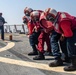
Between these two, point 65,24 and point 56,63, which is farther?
point 56,63

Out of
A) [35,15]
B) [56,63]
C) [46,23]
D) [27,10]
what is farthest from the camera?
[27,10]

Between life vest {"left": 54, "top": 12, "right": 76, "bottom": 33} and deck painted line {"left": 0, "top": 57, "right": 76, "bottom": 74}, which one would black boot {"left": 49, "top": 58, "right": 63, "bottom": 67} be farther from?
life vest {"left": 54, "top": 12, "right": 76, "bottom": 33}

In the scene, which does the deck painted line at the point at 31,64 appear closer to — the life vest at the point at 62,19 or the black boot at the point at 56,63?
the black boot at the point at 56,63

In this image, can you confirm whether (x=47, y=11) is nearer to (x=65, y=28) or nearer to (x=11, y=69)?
(x=65, y=28)

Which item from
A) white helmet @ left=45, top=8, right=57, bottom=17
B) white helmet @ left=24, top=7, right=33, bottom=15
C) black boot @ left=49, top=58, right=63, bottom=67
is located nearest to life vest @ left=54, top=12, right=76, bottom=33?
white helmet @ left=45, top=8, right=57, bottom=17

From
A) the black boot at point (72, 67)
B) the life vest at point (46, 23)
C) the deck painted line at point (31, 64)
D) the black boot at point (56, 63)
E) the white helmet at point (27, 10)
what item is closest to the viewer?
the black boot at point (72, 67)

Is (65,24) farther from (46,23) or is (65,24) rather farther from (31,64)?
(31,64)

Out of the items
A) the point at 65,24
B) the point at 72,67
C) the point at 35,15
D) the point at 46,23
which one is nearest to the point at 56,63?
the point at 72,67

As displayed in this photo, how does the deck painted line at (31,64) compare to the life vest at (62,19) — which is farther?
the deck painted line at (31,64)

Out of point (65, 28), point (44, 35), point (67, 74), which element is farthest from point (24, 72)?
point (44, 35)

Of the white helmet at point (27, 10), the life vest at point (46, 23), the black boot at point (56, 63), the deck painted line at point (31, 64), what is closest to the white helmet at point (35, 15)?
the white helmet at point (27, 10)

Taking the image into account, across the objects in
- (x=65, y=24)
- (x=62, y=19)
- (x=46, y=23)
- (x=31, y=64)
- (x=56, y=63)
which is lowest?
(x=31, y=64)

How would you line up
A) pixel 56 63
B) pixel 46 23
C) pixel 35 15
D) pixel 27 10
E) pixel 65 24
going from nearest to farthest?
1. pixel 65 24
2. pixel 56 63
3. pixel 46 23
4. pixel 35 15
5. pixel 27 10

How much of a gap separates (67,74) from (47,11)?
5.48 ft
